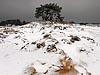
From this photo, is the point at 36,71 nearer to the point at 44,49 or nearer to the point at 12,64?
the point at 12,64

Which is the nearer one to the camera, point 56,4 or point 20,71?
point 20,71

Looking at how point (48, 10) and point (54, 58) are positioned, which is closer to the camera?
point (54, 58)

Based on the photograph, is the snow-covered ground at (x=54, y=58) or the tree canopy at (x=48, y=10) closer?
the snow-covered ground at (x=54, y=58)

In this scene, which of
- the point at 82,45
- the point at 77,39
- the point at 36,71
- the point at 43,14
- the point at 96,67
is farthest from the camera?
the point at 43,14

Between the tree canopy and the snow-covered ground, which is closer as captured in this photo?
the snow-covered ground

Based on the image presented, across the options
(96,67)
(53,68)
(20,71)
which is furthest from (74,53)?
(20,71)

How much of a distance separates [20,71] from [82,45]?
202 inches

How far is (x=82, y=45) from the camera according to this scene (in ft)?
49.9

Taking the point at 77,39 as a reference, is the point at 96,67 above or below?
below

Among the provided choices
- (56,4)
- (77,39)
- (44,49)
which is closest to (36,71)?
(44,49)

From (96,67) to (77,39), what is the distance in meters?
4.01

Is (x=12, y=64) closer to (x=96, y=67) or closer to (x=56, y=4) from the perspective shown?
(x=96, y=67)

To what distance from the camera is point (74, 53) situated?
1360 cm

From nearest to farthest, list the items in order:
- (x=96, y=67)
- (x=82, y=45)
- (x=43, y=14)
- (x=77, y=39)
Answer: (x=96, y=67) → (x=82, y=45) → (x=77, y=39) → (x=43, y=14)
